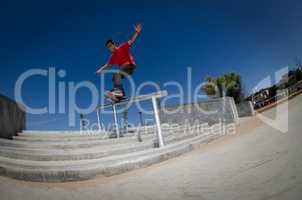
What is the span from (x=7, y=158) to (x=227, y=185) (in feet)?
12.4

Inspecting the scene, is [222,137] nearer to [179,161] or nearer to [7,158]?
[179,161]

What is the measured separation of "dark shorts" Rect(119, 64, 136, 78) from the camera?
526 centimetres

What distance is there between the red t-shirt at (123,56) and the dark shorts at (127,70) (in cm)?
9

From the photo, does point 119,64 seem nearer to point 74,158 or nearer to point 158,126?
point 158,126

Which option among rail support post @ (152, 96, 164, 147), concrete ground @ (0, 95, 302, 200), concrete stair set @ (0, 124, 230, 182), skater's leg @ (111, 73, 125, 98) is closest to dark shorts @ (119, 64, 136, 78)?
skater's leg @ (111, 73, 125, 98)

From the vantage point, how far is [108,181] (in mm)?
2760

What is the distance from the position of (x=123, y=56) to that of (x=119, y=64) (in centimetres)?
27

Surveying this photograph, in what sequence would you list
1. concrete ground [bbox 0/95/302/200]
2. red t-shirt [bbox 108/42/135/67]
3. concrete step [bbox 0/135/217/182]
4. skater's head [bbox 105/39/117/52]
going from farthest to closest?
skater's head [bbox 105/39/117/52]
red t-shirt [bbox 108/42/135/67]
concrete step [bbox 0/135/217/182]
concrete ground [bbox 0/95/302/200]

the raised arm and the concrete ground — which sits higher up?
the raised arm

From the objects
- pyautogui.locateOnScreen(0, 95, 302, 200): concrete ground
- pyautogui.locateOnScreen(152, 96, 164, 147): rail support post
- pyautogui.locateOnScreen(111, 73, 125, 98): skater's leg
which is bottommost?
pyautogui.locateOnScreen(0, 95, 302, 200): concrete ground

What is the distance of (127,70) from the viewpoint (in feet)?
17.4

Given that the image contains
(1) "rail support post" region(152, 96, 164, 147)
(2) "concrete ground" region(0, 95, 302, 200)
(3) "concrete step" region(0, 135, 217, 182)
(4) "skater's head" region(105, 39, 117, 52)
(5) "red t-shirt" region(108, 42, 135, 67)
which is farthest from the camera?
(4) "skater's head" region(105, 39, 117, 52)

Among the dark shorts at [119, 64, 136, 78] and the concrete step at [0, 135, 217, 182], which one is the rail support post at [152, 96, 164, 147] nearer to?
the concrete step at [0, 135, 217, 182]

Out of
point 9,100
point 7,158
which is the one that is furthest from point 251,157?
point 9,100
